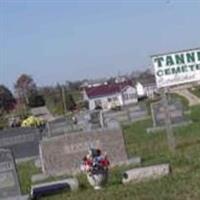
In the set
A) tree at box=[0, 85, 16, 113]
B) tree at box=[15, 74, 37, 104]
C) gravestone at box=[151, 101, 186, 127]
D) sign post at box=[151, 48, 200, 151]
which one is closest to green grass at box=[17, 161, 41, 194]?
sign post at box=[151, 48, 200, 151]

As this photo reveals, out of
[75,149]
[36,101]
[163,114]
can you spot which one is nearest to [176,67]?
[75,149]

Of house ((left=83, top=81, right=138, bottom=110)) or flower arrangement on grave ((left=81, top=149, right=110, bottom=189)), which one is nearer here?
flower arrangement on grave ((left=81, top=149, right=110, bottom=189))

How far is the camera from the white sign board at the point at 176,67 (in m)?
18.2

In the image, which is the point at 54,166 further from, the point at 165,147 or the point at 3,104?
the point at 3,104

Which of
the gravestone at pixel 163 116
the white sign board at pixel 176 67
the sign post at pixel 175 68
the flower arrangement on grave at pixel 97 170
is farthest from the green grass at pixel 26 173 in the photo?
the gravestone at pixel 163 116

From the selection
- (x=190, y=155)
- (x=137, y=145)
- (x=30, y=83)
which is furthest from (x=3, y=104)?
(x=190, y=155)

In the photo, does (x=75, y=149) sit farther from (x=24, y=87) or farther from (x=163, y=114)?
(x=24, y=87)

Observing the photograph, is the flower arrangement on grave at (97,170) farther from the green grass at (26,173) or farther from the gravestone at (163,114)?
the gravestone at (163,114)

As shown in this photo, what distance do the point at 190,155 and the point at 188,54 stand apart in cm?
363

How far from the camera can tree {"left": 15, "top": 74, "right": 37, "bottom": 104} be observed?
10918 centimetres

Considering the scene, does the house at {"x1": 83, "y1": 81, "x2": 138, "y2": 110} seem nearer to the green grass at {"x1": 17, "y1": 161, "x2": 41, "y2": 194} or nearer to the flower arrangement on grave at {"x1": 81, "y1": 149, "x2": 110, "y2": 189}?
the green grass at {"x1": 17, "y1": 161, "x2": 41, "y2": 194}

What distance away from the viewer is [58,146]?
16.6m

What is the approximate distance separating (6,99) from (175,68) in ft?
299

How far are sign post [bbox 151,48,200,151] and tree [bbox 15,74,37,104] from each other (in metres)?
85.8
